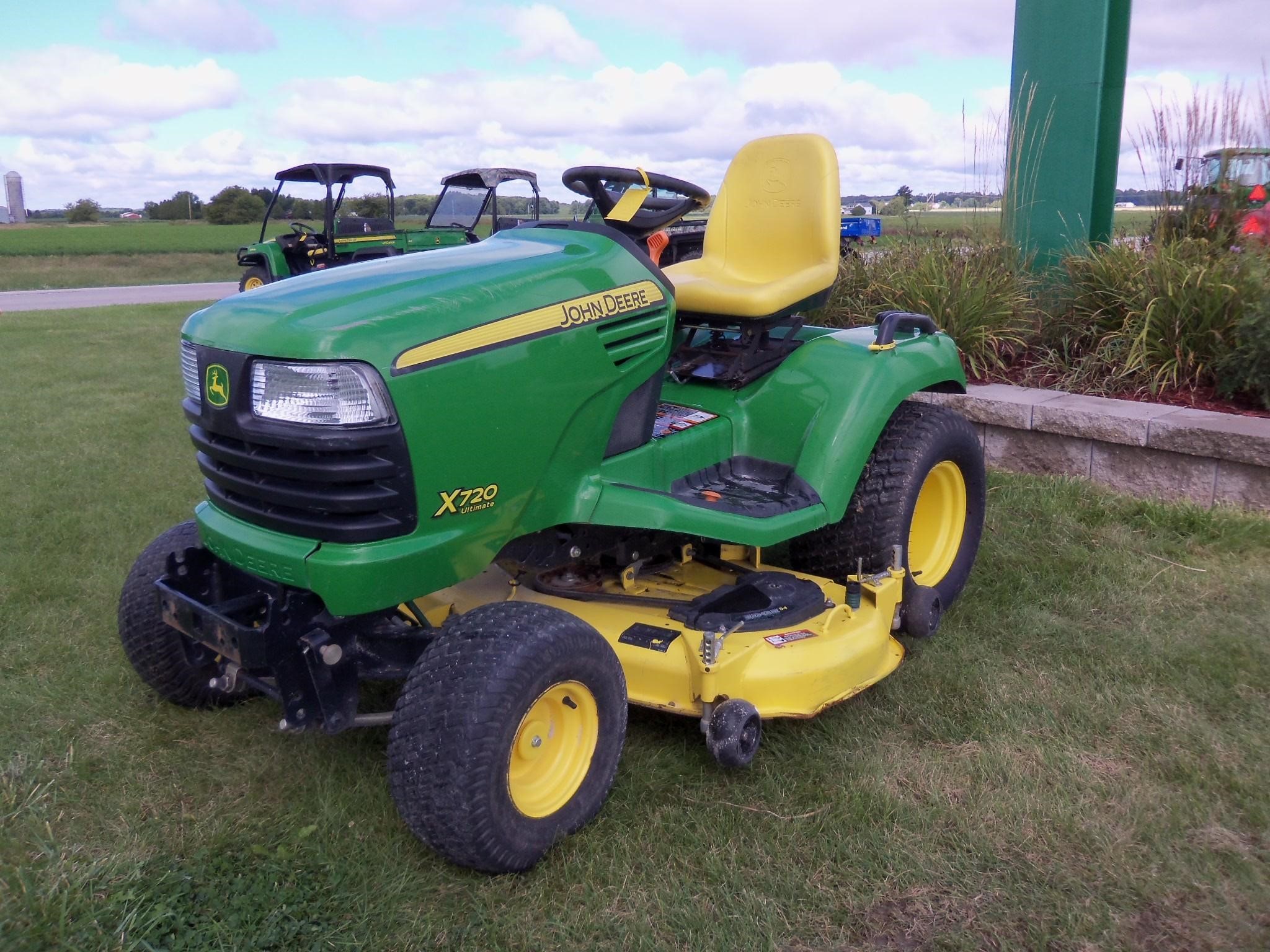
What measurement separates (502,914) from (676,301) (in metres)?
1.84

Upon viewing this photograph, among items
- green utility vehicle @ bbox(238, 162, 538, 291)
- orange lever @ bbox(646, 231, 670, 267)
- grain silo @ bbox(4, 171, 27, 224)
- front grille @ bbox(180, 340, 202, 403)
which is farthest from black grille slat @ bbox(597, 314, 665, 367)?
grain silo @ bbox(4, 171, 27, 224)

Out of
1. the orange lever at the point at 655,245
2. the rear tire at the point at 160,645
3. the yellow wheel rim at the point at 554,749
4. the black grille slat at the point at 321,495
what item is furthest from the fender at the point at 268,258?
the yellow wheel rim at the point at 554,749

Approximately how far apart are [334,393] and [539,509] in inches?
23.4

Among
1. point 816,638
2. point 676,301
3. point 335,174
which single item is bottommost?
point 816,638

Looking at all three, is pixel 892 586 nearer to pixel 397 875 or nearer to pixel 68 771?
pixel 397 875

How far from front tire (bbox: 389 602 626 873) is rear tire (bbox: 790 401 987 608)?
3.73 feet

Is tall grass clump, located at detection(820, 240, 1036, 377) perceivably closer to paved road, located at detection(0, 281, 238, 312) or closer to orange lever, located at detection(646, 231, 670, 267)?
orange lever, located at detection(646, 231, 670, 267)

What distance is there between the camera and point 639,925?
2070 mm

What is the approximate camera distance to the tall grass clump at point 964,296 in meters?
5.17

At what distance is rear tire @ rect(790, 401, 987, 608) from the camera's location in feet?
10.6

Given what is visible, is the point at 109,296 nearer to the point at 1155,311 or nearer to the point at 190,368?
the point at 1155,311

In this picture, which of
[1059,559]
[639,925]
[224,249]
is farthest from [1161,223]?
[224,249]

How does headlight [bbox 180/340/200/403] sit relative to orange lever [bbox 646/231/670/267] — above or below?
below

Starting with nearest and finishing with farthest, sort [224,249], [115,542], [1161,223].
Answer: [115,542]
[1161,223]
[224,249]
